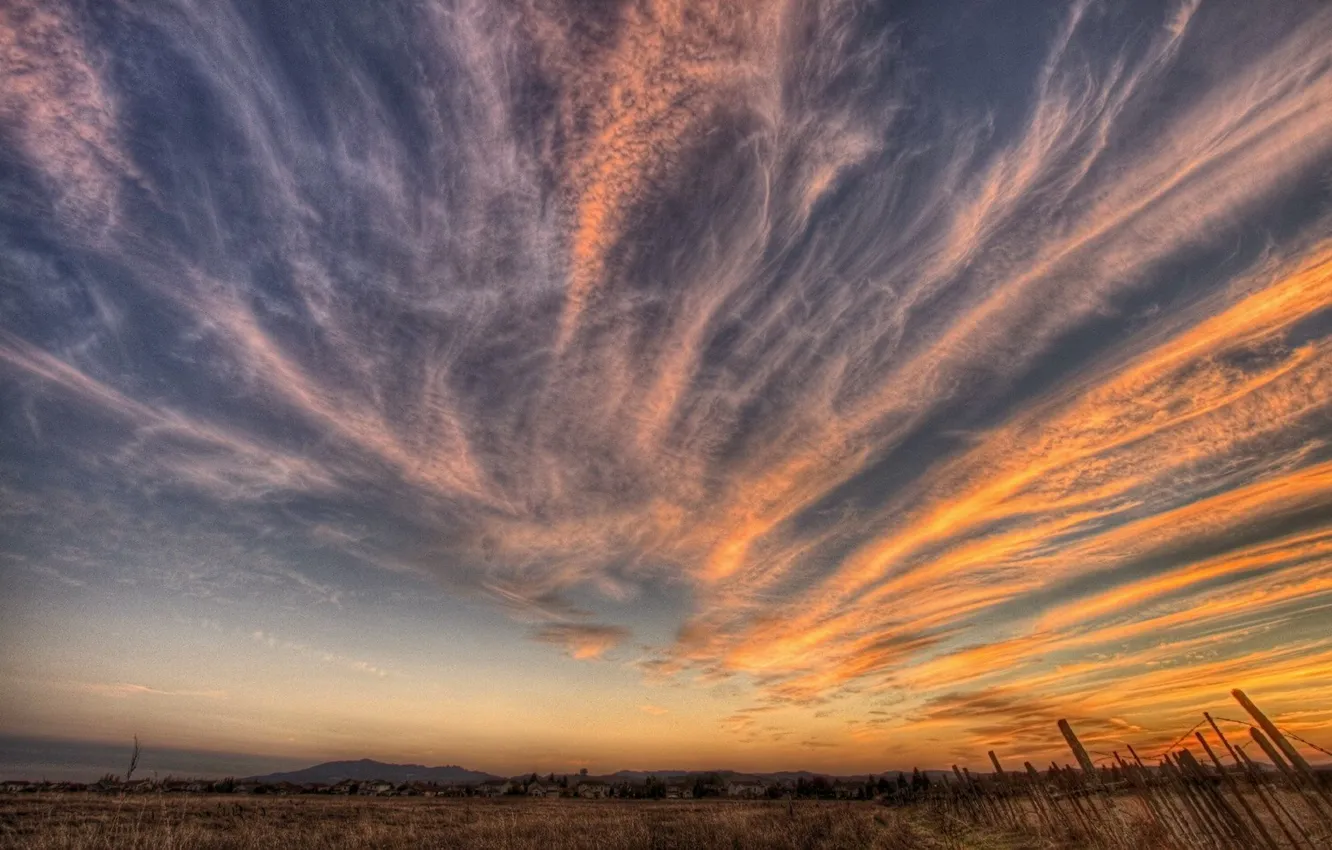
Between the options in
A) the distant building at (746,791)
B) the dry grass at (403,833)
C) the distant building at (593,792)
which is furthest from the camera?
the distant building at (746,791)

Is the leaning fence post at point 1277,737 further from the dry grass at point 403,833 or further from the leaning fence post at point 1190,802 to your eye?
the dry grass at point 403,833

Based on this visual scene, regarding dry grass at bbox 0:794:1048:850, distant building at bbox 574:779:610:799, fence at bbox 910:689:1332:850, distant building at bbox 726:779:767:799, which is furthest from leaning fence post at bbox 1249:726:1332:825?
distant building at bbox 726:779:767:799

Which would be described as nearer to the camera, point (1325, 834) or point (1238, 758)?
point (1325, 834)

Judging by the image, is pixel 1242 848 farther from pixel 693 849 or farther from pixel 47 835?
pixel 47 835

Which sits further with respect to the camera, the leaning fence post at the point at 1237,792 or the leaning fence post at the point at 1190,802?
the leaning fence post at the point at 1190,802

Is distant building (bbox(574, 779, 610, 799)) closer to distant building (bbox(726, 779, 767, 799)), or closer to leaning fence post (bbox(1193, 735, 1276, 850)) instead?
distant building (bbox(726, 779, 767, 799))

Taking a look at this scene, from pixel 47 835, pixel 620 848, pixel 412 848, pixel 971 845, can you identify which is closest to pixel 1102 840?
pixel 971 845

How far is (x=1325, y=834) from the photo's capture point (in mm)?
15781

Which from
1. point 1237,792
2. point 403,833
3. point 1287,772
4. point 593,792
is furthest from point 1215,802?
point 593,792

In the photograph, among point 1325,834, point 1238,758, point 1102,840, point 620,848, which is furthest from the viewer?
point 1238,758

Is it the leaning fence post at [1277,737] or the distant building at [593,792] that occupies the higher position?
the distant building at [593,792]

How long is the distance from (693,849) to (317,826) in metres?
18.5

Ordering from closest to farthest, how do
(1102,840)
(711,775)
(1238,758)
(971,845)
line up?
(1102,840), (1238,758), (971,845), (711,775)

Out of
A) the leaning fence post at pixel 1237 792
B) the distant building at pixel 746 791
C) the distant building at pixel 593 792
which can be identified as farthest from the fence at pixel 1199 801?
the distant building at pixel 746 791
